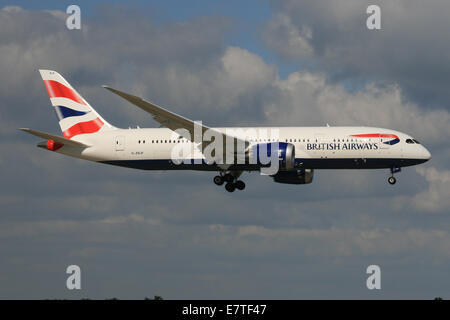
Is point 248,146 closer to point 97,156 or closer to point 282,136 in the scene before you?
point 282,136

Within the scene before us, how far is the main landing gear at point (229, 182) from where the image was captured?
61.2m

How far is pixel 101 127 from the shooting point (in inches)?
2475

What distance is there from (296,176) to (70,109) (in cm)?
2046

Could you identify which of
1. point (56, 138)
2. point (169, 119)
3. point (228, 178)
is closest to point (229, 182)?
point (228, 178)

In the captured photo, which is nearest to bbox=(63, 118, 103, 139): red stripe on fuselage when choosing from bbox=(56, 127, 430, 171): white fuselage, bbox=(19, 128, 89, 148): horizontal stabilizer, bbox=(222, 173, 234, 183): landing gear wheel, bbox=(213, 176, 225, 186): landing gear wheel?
bbox=(19, 128, 89, 148): horizontal stabilizer

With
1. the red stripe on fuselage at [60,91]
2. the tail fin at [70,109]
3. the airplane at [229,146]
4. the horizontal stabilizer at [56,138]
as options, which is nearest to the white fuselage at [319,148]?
the airplane at [229,146]

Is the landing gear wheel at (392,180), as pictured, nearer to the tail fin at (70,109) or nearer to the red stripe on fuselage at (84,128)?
the tail fin at (70,109)

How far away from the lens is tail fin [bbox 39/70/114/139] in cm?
6325

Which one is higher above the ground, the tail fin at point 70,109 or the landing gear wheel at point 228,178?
the tail fin at point 70,109
